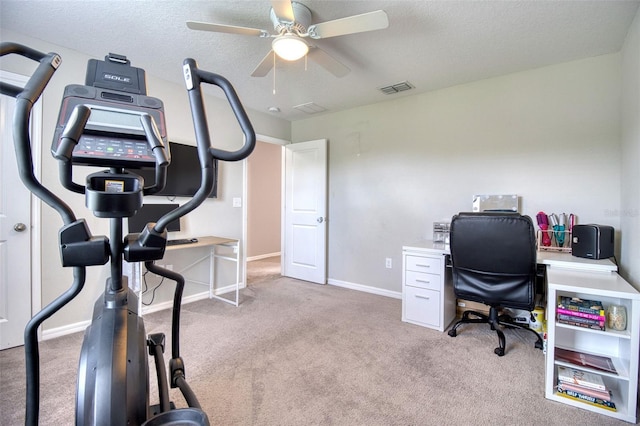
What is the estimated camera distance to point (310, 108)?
3967 mm

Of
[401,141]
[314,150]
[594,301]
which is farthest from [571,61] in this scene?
[314,150]

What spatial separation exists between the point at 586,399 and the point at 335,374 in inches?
56.2

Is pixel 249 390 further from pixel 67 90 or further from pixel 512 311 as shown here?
pixel 512 311

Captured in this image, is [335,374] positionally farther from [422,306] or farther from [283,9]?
[283,9]

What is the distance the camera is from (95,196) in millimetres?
799

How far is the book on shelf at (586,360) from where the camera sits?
5.62 ft

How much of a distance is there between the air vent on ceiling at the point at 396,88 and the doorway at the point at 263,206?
9.57ft

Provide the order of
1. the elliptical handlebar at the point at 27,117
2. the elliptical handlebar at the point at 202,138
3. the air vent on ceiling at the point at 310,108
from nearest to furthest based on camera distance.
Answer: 1. the elliptical handlebar at the point at 27,117
2. the elliptical handlebar at the point at 202,138
3. the air vent on ceiling at the point at 310,108

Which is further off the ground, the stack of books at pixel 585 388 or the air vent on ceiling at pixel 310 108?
the air vent on ceiling at pixel 310 108

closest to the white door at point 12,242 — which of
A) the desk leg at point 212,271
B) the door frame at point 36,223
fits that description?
the door frame at point 36,223

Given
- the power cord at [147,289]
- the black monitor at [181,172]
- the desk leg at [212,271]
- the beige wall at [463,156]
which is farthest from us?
the desk leg at [212,271]

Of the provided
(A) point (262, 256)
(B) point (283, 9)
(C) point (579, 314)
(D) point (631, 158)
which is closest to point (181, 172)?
(B) point (283, 9)

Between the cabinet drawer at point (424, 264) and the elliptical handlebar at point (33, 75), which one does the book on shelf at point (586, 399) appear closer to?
the cabinet drawer at point (424, 264)

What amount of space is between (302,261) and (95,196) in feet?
12.1
